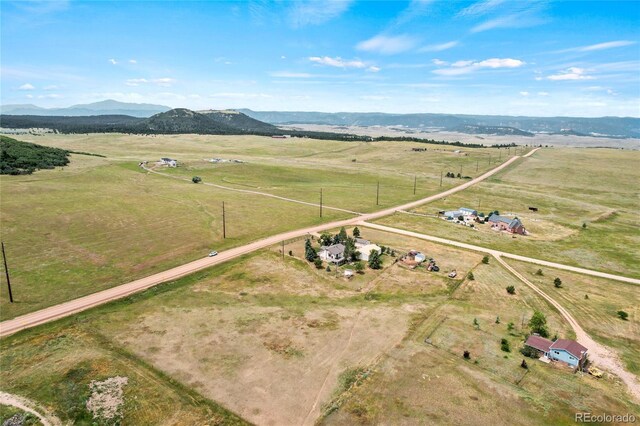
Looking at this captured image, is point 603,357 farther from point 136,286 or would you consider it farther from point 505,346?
point 136,286

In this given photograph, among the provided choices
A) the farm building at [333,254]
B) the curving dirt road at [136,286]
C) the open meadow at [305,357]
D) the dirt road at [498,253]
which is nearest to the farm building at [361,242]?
the farm building at [333,254]

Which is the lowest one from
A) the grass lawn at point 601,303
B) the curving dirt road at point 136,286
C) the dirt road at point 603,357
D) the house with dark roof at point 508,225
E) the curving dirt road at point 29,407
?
the dirt road at point 603,357

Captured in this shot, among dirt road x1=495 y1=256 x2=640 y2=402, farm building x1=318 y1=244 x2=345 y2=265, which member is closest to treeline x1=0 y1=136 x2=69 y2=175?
farm building x1=318 y1=244 x2=345 y2=265

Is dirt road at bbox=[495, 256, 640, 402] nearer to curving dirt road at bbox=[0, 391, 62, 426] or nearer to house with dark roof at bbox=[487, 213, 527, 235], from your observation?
house with dark roof at bbox=[487, 213, 527, 235]

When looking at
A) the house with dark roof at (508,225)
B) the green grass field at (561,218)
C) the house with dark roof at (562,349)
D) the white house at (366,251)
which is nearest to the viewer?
the house with dark roof at (562,349)

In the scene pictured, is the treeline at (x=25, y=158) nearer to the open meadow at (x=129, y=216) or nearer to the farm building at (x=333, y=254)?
the open meadow at (x=129, y=216)

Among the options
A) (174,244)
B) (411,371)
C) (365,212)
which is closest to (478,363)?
(411,371)

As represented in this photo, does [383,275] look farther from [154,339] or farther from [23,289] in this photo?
[23,289]
